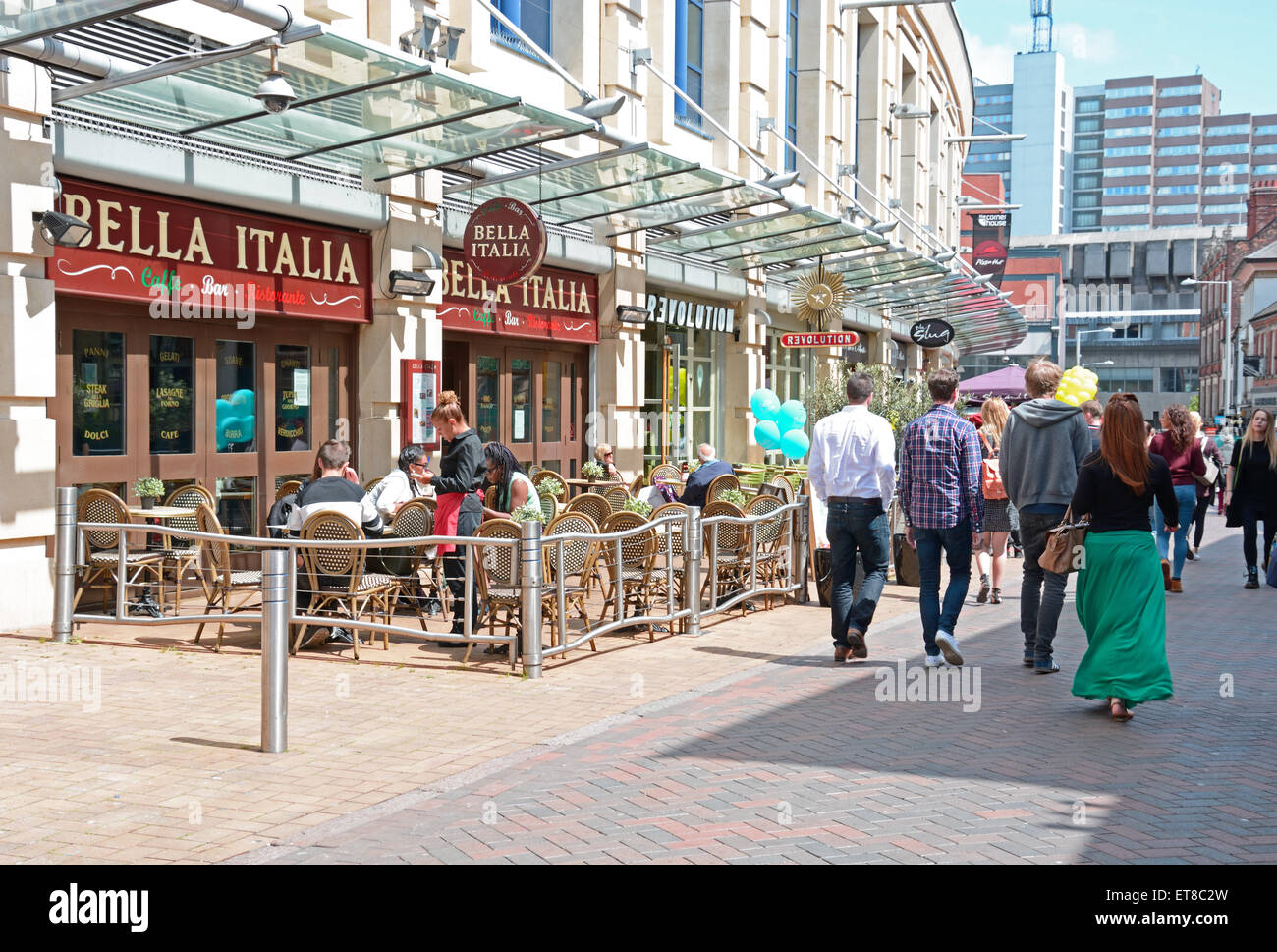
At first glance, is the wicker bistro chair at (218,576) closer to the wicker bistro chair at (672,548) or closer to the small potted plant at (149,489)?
the small potted plant at (149,489)

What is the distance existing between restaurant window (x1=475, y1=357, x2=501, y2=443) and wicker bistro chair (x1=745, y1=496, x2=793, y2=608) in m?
4.99

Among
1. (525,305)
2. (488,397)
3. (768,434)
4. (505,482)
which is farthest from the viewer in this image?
(768,434)

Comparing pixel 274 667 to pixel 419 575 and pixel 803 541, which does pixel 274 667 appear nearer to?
pixel 419 575

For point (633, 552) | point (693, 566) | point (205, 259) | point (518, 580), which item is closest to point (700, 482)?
point (693, 566)

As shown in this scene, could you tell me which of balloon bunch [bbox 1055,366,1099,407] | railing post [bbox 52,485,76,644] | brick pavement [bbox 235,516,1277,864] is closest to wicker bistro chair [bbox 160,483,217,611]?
railing post [bbox 52,485,76,644]

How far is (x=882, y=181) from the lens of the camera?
1282 inches

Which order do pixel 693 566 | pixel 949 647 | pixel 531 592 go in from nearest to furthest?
pixel 531 592
pixel 949 647
pixel 693 566

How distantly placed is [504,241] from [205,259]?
2.99 meters

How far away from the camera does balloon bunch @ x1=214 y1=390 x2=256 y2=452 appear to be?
38.8 feet

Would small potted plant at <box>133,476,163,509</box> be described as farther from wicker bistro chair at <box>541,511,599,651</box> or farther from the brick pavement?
the brick pavement

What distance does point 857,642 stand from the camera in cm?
882
